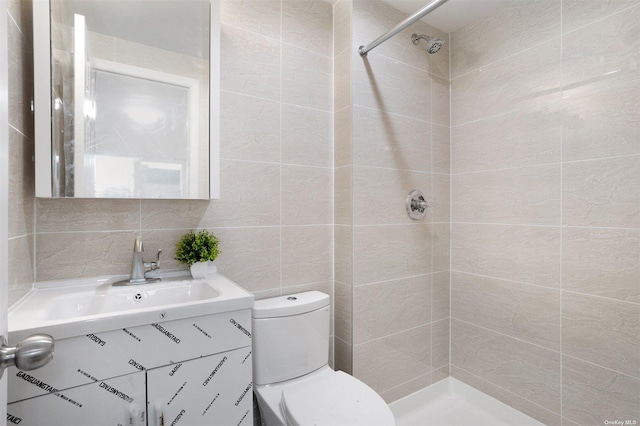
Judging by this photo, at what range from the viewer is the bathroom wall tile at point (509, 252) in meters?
1.56

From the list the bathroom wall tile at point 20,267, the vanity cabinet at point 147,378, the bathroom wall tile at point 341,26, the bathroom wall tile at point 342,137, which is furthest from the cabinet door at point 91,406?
the bathroom wall tile at point 341,26

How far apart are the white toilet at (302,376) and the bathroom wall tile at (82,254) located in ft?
1.89

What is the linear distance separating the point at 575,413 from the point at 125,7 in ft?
8.41

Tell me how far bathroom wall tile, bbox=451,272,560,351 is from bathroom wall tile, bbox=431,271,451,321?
0.11 feet

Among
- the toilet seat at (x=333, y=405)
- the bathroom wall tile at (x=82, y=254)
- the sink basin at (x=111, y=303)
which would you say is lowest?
the toilet seat at (x=333, y=405)

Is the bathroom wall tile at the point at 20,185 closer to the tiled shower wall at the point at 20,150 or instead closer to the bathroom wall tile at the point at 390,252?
Answer: the tiled shower wall at the point at 20,150

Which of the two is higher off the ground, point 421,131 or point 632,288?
point 421,131

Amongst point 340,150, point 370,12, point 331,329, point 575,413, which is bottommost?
point 575,413

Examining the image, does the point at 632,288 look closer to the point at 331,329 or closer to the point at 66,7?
the point at 331,329

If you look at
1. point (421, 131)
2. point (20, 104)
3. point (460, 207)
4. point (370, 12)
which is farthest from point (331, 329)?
point (370, 12)

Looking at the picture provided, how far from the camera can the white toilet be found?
1.14 metres

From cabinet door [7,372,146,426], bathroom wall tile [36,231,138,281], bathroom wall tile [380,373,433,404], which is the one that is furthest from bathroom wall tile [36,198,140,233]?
bathroom wall tile [380,373,433,404]

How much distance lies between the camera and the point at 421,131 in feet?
6.18

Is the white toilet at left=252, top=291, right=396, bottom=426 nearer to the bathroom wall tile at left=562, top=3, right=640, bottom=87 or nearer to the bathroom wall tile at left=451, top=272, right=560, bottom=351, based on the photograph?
the bathroom wall tile at left=451, top=272, right=560, bottom=351
